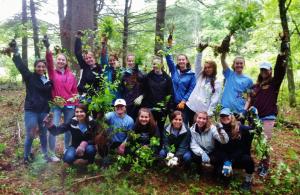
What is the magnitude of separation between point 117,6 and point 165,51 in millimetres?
11216

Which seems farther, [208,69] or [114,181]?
[208,69]

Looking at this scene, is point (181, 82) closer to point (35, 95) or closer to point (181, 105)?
point (181, 105)

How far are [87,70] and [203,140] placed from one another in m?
2.73

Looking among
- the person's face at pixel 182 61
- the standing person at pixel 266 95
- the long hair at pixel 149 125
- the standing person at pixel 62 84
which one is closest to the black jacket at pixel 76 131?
the standing person at pixel 62 84

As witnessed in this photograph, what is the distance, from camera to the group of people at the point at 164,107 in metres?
6.31

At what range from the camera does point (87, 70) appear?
6.96 metres

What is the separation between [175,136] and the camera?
258 inches

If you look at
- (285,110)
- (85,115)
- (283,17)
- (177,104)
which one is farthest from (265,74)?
(285,110)

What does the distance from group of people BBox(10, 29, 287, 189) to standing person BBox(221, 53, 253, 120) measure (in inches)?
0.7

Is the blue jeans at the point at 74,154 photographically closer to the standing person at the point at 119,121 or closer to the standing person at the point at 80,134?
the standing person at the point at 80,134

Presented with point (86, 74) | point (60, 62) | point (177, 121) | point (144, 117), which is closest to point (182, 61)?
point (177, 121)

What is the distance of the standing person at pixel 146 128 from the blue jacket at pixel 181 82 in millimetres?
770

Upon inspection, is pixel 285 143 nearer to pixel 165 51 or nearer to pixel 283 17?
pixel 283 17

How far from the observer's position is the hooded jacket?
6.53m
